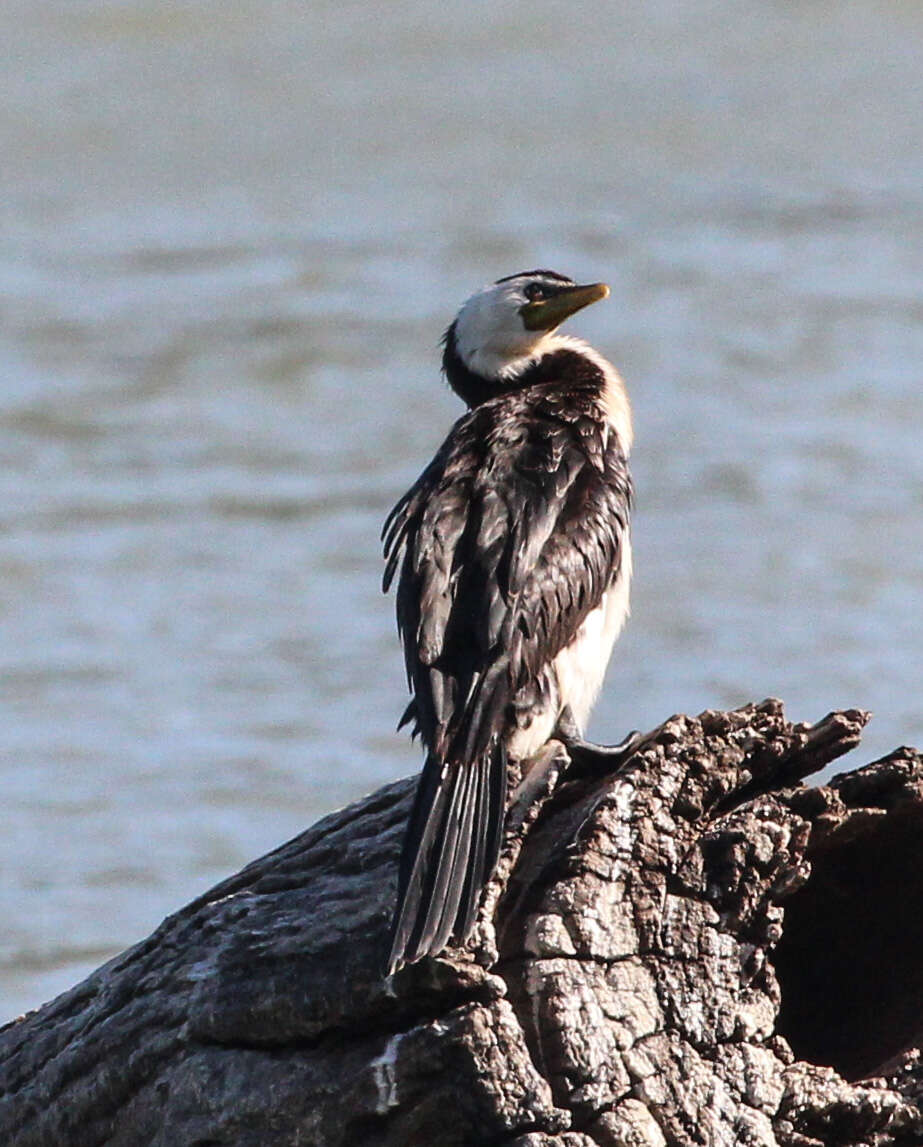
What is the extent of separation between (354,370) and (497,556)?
411 inches

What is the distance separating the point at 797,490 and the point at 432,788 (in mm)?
8936

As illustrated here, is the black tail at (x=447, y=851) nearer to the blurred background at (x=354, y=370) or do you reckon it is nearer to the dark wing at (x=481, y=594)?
the dark wing at (x=481, y=594)

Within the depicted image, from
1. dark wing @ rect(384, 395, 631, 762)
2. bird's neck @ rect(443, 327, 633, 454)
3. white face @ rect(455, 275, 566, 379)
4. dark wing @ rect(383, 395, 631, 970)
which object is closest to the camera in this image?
dark wing @ rect(383, 395, 631, 970)

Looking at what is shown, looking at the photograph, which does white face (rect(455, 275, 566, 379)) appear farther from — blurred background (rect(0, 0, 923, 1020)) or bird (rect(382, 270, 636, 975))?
blurred background (rect(0, 0, 923, 1020))

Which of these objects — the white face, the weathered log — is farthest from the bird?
the white face

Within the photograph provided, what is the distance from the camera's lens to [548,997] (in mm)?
4379

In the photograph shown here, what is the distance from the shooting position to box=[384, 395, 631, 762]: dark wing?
16.5 feet

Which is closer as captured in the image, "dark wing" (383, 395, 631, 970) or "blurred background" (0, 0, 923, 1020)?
"dark wing" (383, 395, 631, 970)

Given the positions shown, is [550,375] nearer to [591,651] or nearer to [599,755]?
[591,651]

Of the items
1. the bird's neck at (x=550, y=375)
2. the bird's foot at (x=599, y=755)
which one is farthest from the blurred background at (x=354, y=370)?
the bird's foot at (x=599, y=755)

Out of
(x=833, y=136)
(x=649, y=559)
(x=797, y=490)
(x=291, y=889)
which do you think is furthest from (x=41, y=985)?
(x=833, y=136)

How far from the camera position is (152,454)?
14.4m

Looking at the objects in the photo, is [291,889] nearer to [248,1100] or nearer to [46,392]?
[248,1100]

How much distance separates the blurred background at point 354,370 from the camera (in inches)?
404
